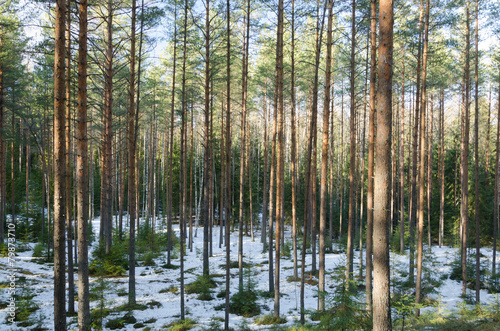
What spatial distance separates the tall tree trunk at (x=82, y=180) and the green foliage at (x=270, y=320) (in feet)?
17.2

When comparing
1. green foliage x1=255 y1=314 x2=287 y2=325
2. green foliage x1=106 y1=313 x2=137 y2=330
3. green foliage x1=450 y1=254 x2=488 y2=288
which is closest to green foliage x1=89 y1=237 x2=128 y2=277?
green foliage x1=106 y1=313 x2=137 y2=330

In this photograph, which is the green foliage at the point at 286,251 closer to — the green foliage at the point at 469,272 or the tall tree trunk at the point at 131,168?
the green foliage at the point at 469,272

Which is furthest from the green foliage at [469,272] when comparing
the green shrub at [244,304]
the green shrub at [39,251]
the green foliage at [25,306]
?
the green shrub at [39,251]

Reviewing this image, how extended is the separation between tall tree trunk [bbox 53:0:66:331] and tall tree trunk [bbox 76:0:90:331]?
0.99 feet

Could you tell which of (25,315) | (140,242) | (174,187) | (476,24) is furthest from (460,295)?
(174,187)

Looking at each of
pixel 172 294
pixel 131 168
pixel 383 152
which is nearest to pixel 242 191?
pixel 172 294

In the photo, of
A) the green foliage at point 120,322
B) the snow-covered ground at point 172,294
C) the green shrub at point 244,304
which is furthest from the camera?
the green shrub at point 244,304

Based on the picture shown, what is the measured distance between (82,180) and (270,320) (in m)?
7.05

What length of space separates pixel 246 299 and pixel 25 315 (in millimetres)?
7157

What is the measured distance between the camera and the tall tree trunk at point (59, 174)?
212 inches

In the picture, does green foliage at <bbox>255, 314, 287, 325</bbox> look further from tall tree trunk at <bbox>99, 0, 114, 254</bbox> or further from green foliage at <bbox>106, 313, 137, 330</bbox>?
tall tree trunk at <bbox>99, 0, 114, 254</bbox>

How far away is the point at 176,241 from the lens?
21.4 meters

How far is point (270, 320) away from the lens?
9086mm

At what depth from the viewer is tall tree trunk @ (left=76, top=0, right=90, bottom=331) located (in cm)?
571
